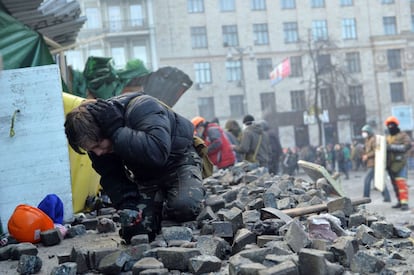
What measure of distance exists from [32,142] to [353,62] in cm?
3811

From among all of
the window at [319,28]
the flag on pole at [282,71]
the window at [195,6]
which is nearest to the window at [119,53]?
the window at [195,6]

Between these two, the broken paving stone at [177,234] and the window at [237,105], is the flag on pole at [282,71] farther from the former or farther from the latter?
the broken paving stone at [177,234]

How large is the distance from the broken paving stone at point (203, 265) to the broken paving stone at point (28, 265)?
106cm

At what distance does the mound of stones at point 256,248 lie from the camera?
8.54 feet

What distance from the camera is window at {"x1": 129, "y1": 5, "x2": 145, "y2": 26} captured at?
3525cm

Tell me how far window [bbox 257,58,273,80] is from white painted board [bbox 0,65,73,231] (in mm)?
34365

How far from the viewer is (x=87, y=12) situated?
35719 millimetres

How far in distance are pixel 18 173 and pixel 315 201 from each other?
2.79m

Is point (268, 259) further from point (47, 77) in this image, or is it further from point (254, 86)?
point (254, 86)

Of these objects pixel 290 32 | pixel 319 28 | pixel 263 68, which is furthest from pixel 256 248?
pixel 319 28

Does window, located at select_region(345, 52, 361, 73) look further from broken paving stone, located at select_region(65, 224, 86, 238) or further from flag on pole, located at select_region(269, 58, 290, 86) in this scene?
broken paving stone, located at select_region(65, 224, 86, 238)


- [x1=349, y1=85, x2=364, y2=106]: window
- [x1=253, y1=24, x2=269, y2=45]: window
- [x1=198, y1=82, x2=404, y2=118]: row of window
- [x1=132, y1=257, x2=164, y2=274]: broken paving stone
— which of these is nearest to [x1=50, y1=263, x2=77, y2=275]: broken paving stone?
[x1=132, y1=257, x2=164, y2=274]: broken paving stone

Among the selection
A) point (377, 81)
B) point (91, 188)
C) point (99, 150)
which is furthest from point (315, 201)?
point (377, 81)

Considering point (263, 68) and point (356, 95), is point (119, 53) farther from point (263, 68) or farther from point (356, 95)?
point (356, 95)
